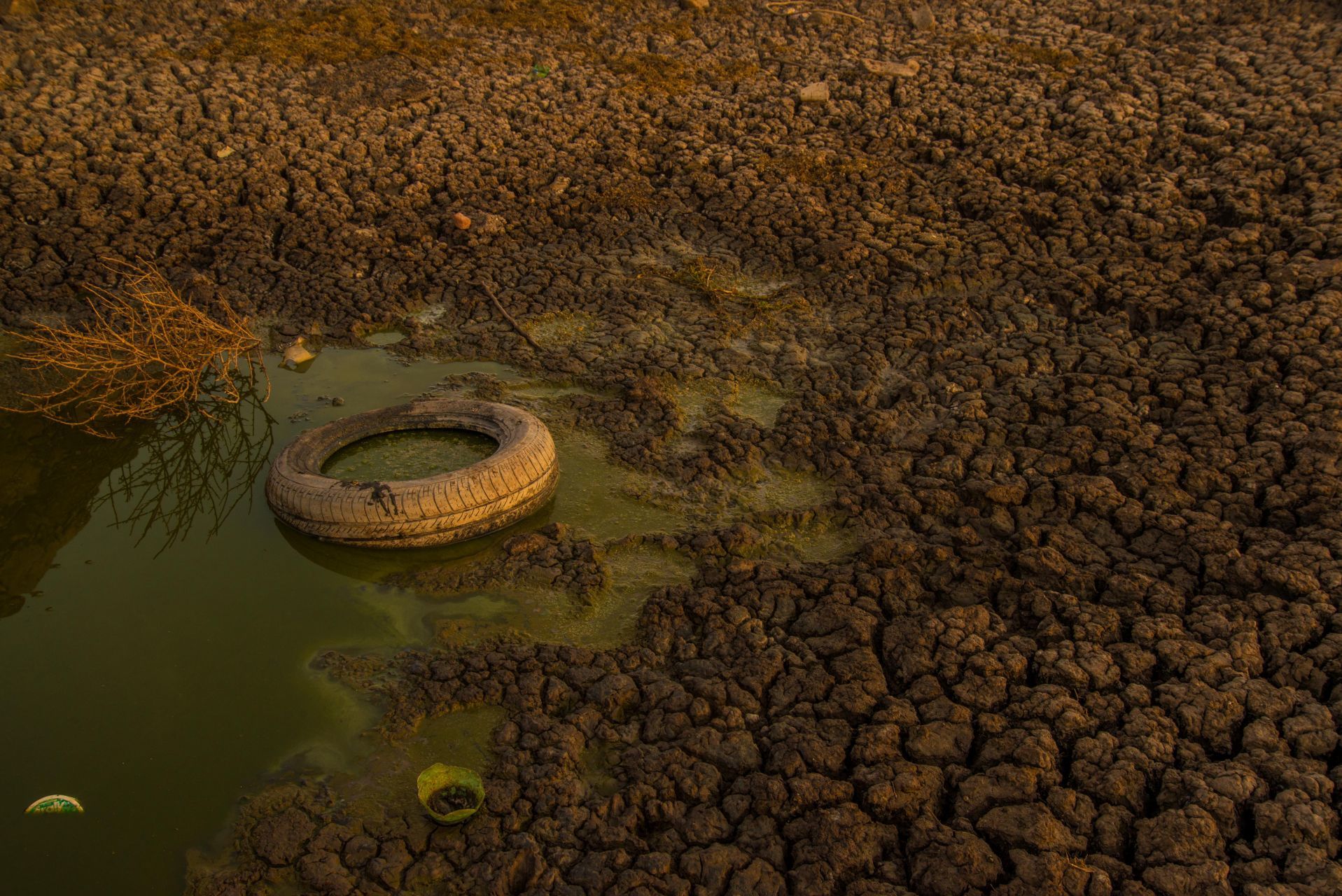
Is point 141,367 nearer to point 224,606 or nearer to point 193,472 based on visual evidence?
point 193,472

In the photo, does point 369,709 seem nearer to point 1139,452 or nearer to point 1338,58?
point 1139,452

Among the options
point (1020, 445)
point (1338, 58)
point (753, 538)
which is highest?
point (1338, 58)

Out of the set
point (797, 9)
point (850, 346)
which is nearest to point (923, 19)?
point (797, 9)

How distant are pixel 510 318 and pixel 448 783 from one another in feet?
16.7

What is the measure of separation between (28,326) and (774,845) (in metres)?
8.17

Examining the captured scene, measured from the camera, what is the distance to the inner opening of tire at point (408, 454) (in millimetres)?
6539

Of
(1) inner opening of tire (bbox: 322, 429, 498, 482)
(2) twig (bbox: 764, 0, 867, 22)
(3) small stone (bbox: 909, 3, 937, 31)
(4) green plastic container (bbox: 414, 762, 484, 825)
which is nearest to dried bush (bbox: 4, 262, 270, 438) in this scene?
(1) inner opening of tire (bbox: 322, 429, 498, 482)

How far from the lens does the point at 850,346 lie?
26.7ft

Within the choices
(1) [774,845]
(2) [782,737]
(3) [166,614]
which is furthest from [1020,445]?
(3) [166,614]

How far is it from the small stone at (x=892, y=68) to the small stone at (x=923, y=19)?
123 cm

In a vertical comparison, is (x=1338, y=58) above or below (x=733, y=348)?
above

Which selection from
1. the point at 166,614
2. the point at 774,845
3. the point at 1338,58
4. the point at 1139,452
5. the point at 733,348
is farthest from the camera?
the point at 1338,58

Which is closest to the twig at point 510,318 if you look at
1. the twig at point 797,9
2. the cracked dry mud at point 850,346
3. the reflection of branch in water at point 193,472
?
the cracked dry mud at point 850,346

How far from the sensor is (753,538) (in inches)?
237
